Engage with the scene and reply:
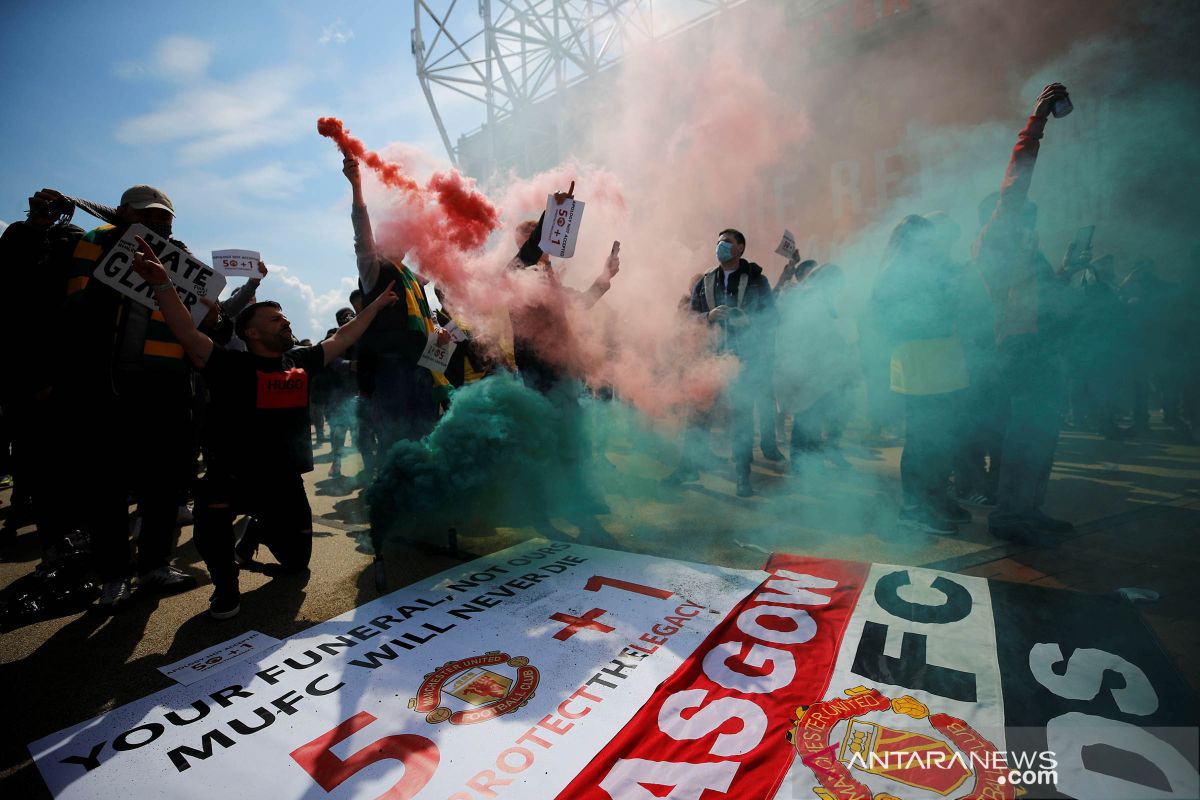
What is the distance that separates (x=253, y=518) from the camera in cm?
345

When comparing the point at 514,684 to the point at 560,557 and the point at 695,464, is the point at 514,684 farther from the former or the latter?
the point at 695,464

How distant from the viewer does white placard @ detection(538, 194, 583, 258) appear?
3951 mm

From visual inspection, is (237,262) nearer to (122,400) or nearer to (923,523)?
(122,400)

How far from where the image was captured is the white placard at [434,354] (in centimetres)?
397

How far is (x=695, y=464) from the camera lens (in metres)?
5.40

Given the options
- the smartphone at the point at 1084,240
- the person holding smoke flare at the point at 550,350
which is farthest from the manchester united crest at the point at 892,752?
the smartphone at the point at 1084,240

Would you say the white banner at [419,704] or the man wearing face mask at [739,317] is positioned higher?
the man wearing face mask at [739,317]

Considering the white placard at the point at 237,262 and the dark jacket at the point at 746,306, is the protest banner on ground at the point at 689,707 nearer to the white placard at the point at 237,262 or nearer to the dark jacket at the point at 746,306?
the dark jacket at the point at 746,306

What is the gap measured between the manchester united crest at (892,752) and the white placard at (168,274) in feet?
11.0

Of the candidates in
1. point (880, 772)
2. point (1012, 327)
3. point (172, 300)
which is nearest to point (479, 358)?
point (172, 300)

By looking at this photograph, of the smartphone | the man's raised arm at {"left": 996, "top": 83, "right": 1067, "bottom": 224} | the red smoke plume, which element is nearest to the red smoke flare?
the red smoke plume

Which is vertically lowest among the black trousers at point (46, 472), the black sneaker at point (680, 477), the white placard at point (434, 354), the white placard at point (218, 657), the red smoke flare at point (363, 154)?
the white placard at point (218, 657)

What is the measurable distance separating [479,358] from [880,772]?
441 cm

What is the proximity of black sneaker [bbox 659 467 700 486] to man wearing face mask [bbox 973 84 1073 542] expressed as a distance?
2338 mm
